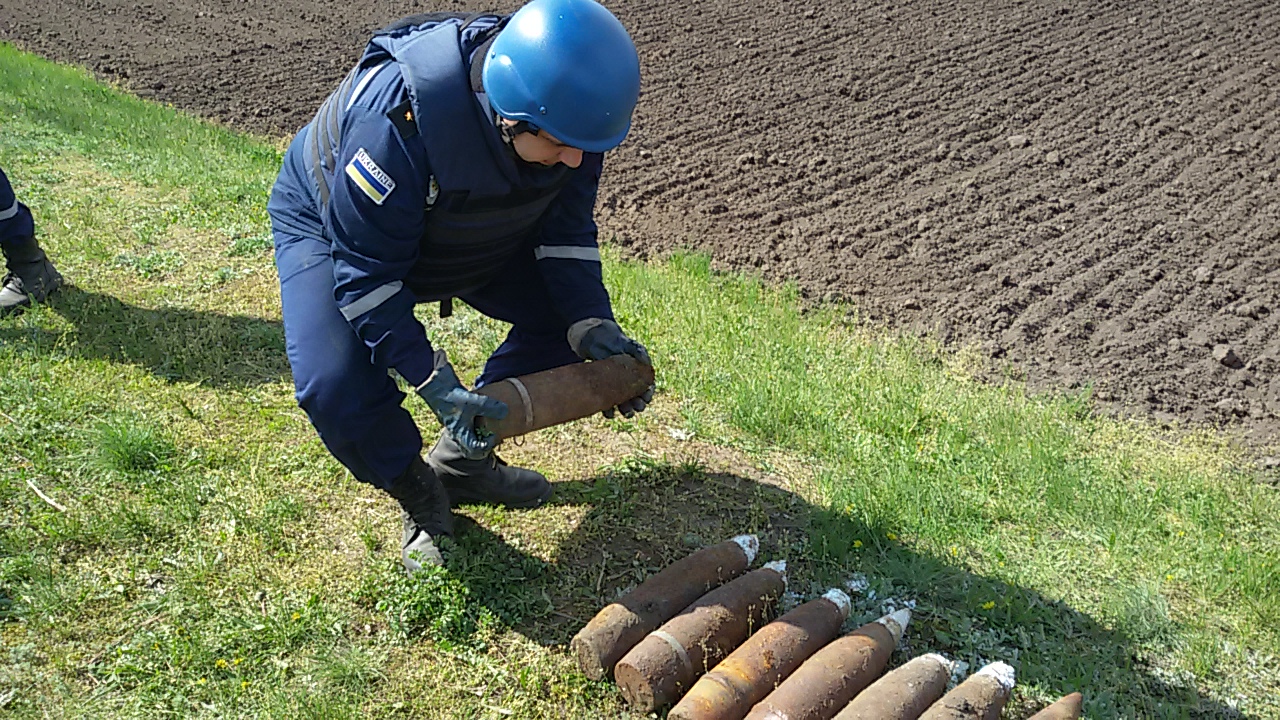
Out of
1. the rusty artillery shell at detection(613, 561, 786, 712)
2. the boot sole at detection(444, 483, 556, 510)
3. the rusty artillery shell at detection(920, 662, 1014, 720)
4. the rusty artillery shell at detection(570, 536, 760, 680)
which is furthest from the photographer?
the boot sole at detection(444, 483, 556, 510)

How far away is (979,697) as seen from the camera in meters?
2.95

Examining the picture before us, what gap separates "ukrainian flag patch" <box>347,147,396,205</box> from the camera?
295cm

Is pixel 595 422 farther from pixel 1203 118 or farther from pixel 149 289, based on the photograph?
pixel 1203 118

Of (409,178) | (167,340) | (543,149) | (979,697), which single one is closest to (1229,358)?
(979,697)

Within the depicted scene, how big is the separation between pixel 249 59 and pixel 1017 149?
776 cm

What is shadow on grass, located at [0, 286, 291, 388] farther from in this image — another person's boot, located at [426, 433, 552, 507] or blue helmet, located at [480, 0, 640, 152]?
blue helmet, located at [480, 0, 640, 152]

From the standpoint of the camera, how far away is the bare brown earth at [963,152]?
18.9 ft

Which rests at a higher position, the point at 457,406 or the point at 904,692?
the point at 457,406

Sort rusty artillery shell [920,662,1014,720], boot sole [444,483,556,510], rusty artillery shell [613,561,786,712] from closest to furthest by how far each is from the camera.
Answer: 1. rusty artillery shell [920,662,1014,720]
2. rusty artillery shell [613,561,786,712]
3. boot sole [444,483,556,510]

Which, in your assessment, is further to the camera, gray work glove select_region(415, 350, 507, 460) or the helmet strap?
gray work glove select_region(415, 350, 507, 460)

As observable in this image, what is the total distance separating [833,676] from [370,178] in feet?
6.47

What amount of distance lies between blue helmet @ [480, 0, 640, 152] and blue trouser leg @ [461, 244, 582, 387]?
918mm

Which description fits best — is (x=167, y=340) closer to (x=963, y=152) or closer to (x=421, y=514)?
(x=421, y=514)

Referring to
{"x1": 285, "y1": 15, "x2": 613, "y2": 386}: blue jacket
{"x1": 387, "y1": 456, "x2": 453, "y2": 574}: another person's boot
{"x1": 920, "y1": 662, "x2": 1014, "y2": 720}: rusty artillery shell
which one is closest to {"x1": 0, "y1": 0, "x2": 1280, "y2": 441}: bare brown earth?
{"x1": 920, "y1": 662, "x2": 1014, "y2": 720}: rusty artillery shell
